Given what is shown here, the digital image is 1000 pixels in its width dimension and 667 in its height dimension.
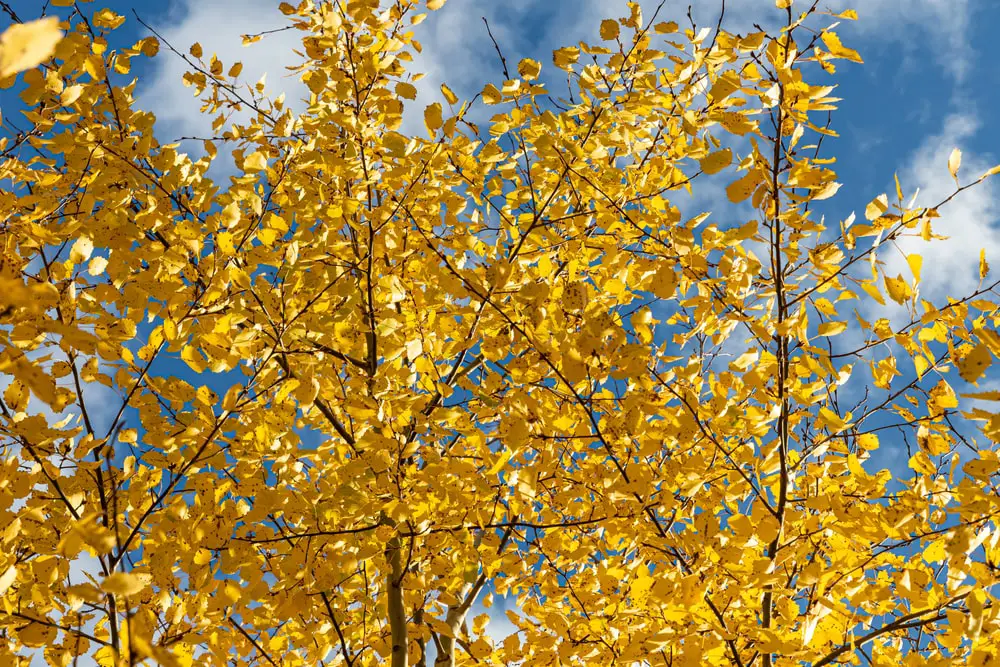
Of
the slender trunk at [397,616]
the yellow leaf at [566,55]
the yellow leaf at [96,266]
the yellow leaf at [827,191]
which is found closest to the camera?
the yellow leaf at [827,191]

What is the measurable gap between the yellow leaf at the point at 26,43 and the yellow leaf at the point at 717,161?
5.16 ft

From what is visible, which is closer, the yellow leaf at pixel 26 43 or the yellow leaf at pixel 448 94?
the yellow leaf at pixel 26 43

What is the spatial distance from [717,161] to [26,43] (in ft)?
5.35

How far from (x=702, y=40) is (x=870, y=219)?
0.86m

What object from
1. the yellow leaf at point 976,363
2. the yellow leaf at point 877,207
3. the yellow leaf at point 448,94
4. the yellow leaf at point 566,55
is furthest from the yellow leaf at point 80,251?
the yellow leaf at point 976,363

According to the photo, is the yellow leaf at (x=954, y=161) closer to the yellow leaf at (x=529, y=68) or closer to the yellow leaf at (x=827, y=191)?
the yellow leaf at (x=827, y=191)

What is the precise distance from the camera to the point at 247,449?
8.46ft

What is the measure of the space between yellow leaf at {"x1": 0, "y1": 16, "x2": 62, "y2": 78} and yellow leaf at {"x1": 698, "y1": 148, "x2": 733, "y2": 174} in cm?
157

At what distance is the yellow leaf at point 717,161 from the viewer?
1978 millimetres

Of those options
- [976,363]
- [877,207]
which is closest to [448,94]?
[877,207]

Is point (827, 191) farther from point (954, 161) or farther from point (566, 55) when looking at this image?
point (566, 55)

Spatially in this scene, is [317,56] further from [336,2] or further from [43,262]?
[43,262]

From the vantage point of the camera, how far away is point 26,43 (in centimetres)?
83

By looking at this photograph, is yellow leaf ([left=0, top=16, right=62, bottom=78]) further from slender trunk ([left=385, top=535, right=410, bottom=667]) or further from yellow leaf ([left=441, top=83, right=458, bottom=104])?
slender trunk ([left=385, top=535, right=410, bottom=667])
